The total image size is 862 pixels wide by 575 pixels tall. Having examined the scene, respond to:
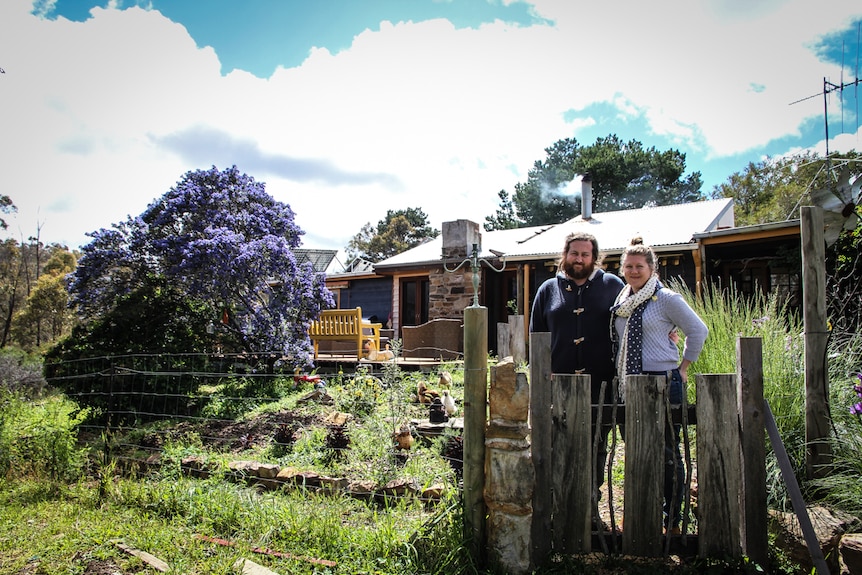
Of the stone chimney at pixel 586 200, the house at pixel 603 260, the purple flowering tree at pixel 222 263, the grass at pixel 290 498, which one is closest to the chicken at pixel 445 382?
the grass at pixel 290 498

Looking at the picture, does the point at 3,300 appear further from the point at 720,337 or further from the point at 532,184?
the point at 532,184

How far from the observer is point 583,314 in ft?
9.07

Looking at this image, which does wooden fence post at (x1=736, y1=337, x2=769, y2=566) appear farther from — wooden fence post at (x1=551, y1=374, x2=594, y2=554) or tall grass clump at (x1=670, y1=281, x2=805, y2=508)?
wooden fence post at (x1=551, y1=374, x2=594, y2=554)

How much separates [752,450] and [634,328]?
0.73 metres

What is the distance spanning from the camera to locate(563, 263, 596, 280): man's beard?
282 centimetres

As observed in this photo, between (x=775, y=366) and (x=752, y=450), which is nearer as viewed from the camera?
(x=752, y=450)

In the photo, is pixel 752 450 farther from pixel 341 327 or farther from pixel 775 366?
pixel 341 327

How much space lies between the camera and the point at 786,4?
6.45 meters

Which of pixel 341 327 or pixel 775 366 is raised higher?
pixel 341 327

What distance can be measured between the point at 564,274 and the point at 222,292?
5439mm

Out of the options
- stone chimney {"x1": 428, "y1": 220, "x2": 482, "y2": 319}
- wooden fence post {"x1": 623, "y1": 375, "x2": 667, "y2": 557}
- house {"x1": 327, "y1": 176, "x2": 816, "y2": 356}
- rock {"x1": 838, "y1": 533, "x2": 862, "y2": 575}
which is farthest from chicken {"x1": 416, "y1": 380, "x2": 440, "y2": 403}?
stone chimney {"x1": 428, "y1": 220, "x2": 482, "y2": 319}

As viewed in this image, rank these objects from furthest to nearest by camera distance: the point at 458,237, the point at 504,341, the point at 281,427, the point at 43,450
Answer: the point at 458,237
the point at 504,341
the point at 281,427
the point at 43,450

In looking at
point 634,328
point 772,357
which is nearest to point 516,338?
point 772,357

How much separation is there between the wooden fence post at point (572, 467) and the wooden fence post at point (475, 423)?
34cm
